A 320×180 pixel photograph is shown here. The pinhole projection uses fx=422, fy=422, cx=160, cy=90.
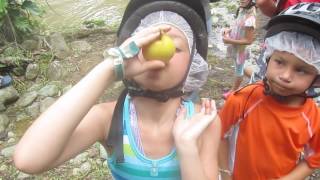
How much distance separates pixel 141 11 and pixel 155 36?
0.31m

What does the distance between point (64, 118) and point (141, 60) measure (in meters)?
0.37

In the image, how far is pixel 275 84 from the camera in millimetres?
2084

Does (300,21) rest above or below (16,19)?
above

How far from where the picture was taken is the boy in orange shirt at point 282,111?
204cm

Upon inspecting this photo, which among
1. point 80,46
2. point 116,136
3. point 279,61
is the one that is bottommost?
point 80,46

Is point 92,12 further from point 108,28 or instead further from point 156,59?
point 156,59

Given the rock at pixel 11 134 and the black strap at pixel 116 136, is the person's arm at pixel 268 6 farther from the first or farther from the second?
the rock at pixel 11 134

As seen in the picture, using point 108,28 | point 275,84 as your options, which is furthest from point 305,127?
point 108,28

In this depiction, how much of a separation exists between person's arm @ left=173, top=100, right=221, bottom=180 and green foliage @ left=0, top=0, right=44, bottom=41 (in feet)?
12.8

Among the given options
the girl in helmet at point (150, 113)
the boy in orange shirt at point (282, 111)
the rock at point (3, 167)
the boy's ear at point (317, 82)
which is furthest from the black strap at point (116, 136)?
the rock at point (3, 167)

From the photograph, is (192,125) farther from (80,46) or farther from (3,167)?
(80,46)

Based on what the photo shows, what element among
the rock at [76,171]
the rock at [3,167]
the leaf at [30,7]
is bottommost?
the rock at [76,171]

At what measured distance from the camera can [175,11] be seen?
185 centimetres

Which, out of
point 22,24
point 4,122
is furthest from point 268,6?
point 22,24
